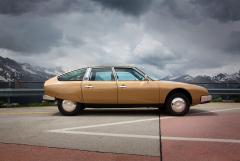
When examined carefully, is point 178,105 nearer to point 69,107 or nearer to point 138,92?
point 138,92

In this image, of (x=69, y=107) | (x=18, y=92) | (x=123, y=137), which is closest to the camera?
(x=123, y=137)

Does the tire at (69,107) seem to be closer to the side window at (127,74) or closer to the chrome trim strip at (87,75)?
the chrome trim strip at (87,75)

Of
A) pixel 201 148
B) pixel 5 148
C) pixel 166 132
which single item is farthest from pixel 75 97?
pixel 201 148

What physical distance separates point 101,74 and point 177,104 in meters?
2.14

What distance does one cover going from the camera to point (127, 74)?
10.2 meters

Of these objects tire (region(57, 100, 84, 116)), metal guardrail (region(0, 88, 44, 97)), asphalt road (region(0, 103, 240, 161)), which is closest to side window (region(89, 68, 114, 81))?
tire (region(57, 100, 84, 116))

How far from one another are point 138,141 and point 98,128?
1.57 metres

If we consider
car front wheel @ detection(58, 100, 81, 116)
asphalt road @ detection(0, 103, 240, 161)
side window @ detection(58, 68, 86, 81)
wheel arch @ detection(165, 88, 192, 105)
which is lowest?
asphalt road @ detection(0, 103, 240, 161)

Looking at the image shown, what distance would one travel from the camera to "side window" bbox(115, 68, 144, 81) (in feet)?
33.2

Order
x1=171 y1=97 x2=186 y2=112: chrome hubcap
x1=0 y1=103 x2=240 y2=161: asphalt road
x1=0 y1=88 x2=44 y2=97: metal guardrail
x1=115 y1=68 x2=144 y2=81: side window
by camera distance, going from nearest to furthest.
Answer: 1. x1=0 y1=103 x2=240 y2=161: asphalt road
2. x1=171 y1=97 x2=186 y2=112: chrome hubcap
3. x1=115 y1=68 x2=144 y2=81: side window
4. x1=0 y1=88 x2=44 y2=97: metal guardrail

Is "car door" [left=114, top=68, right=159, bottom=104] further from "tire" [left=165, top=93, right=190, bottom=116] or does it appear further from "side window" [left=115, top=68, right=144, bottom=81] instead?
"tire" [left=165, top=93, right=190, bottom=116]

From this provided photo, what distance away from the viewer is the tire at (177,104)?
32.3 ft

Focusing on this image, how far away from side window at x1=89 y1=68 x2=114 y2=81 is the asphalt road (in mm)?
1090

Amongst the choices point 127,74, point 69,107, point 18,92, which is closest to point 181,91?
point 127,74
